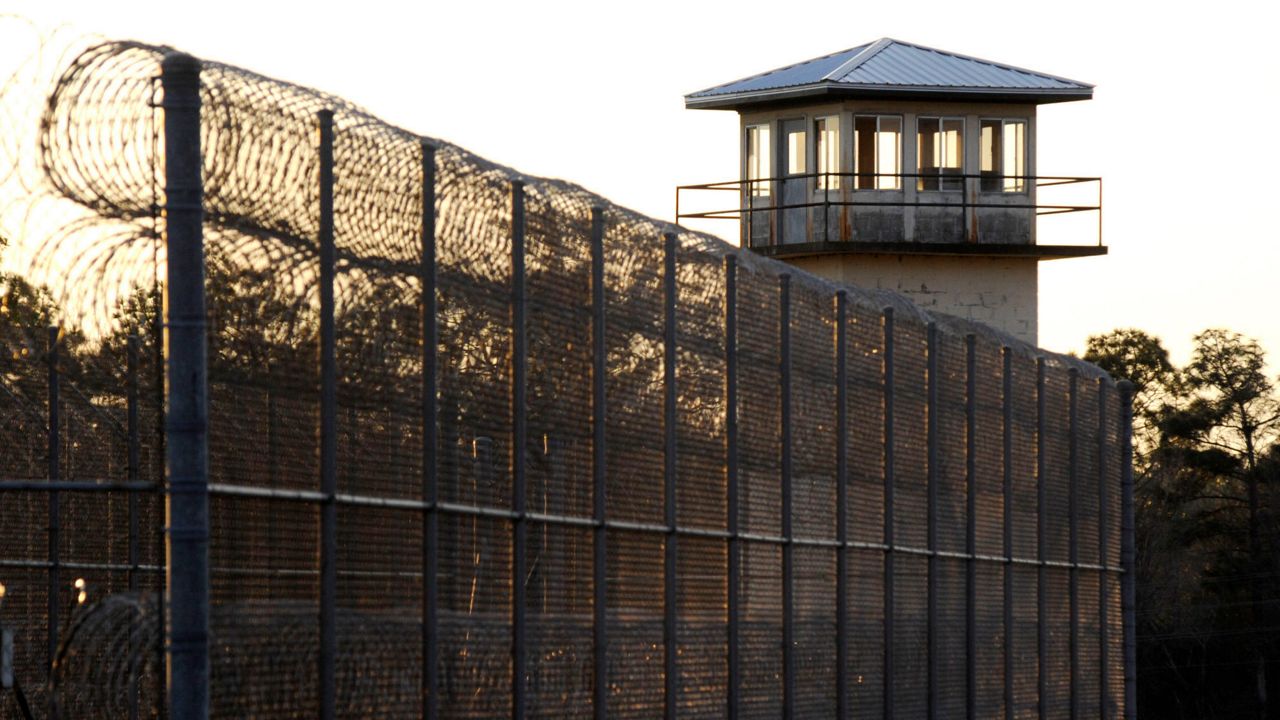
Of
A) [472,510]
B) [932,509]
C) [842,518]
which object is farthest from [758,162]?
[472,510]

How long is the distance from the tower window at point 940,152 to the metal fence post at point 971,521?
15.6 metres

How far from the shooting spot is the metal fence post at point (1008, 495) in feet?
49.7

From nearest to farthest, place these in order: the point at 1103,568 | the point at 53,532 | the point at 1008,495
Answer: the point at 53,532 < the point at 1008,495 < the point at 1103,568

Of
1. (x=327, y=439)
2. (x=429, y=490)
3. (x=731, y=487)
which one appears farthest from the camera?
(x=731, y=487)

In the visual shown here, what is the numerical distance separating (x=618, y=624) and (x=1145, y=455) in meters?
57.9

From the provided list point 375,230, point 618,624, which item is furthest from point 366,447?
point 618,624

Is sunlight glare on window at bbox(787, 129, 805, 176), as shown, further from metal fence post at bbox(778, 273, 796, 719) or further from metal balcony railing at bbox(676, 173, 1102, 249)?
metal fence post at bbox(778, 273, 796, 719)

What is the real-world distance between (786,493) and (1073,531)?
239 inches

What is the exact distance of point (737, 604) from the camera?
35.7ft

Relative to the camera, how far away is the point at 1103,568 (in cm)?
1823

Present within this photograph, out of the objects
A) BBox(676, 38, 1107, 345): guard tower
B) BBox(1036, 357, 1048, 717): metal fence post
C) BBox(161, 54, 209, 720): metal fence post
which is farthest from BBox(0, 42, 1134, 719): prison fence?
BBox(676, 38, 1107, 345): guard tower

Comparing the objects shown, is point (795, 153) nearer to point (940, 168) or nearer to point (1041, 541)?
point (940, 168)

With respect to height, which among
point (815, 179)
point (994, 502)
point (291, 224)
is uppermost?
point (815, 179)

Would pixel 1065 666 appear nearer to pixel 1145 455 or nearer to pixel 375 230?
pixel 375 230
